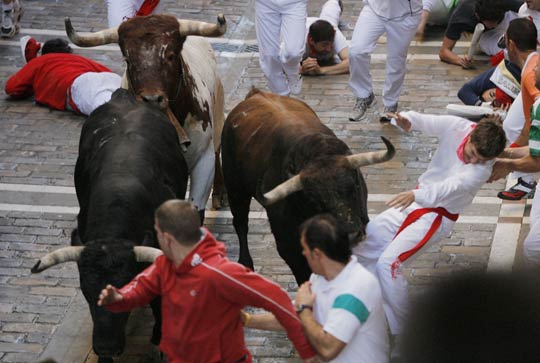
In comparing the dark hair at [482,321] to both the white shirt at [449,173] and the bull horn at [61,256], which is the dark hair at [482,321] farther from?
the white shirt at [449,173]

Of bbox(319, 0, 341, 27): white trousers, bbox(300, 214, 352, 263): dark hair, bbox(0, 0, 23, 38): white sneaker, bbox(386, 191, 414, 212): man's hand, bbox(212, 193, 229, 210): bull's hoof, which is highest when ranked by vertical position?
bbox(300, 214, 352, 263): dark hair

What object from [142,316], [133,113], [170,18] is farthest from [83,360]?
[170,18]

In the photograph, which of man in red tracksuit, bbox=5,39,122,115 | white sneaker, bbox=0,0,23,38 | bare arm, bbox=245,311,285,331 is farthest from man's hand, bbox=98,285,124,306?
white sneaker, bbox=0,0,23,38

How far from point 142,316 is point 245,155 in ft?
5.37

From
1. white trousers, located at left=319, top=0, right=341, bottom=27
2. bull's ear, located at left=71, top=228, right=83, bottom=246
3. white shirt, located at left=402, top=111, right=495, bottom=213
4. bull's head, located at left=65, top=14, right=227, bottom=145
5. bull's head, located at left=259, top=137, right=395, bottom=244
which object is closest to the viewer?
bull's head, located at left=259, top=137, right=395, bottom=244

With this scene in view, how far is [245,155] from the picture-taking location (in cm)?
858

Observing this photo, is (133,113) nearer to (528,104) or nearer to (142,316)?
(142,316)

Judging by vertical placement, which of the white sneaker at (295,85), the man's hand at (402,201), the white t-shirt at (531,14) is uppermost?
the man's hand at (402,201)

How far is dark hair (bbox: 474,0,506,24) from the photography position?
42.3 ft

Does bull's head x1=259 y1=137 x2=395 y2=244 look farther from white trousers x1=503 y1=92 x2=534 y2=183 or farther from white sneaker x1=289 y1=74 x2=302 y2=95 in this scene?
white sneaker x1=289 y1=74 x2=302 y2=95

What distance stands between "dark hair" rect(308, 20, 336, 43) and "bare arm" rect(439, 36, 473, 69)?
156 cm

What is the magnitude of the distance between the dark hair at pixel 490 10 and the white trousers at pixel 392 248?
19.8 ft

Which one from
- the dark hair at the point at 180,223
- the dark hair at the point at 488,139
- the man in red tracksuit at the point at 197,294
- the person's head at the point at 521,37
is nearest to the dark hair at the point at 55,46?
the person's head at the point at 521,37

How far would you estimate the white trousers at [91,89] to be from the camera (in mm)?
12078
